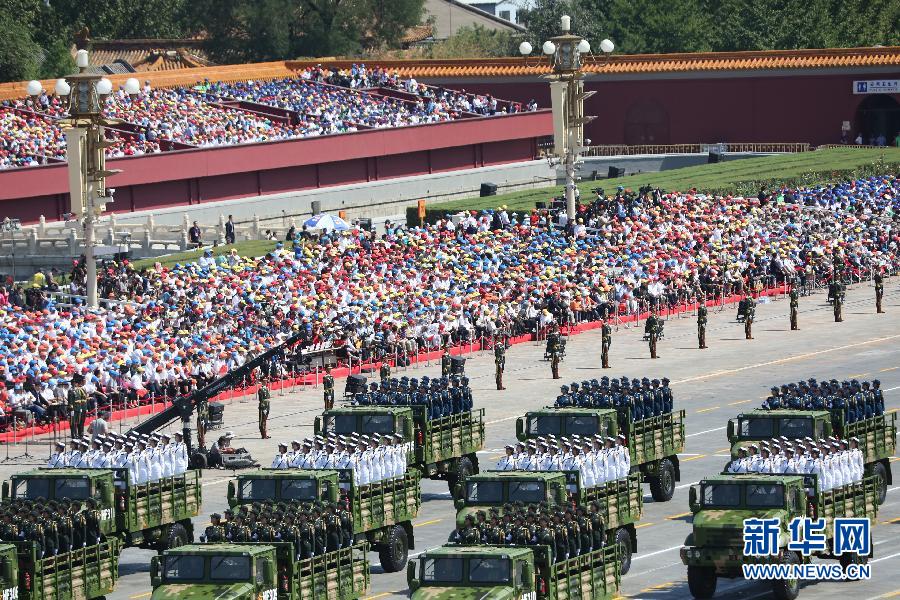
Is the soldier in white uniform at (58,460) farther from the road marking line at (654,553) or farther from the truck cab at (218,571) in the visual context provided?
the road marking line at (654,553)

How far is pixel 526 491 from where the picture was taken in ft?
112

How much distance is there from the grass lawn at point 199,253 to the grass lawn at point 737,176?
370 inches

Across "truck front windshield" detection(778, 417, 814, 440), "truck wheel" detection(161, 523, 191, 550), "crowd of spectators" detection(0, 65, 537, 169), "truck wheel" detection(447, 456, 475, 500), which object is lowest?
"truck wheel" detection(161, 523, 191, 550)

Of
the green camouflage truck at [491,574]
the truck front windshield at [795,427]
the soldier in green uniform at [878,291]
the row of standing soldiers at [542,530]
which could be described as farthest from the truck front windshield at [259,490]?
the soldier in green uniform at [878,291]

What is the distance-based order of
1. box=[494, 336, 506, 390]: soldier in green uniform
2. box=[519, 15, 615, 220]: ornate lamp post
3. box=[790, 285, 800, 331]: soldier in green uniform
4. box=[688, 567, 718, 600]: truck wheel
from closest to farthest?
box=[688, 567, 718, 600]: truck wheel → box=[494, 336, 506, 390]: soldier in green uniform → box=[790, 285, 800, 331]: soldier in green uniform → box=[519, 15, 615, 220]: ornate lamp post

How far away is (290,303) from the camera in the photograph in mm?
59969

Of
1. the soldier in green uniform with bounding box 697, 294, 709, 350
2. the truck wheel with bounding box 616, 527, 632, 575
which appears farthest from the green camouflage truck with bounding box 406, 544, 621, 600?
the soldier in green uniform with bounding box 697, 294, 709, 350

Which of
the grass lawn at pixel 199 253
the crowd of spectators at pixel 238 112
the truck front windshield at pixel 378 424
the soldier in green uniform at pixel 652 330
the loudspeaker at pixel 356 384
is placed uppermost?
the crowd of spectators at pixel 238 112

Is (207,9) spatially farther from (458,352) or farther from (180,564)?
(180,564)

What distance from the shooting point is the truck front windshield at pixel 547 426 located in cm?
3997

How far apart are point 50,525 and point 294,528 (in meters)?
3.81

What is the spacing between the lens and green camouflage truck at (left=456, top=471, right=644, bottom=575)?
112 feet

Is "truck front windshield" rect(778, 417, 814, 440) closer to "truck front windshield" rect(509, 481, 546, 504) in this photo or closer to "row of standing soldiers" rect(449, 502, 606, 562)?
"truck front windshield" rect(509, 481, 546, 504)

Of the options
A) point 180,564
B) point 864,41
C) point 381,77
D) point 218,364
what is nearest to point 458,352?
point 218,364
